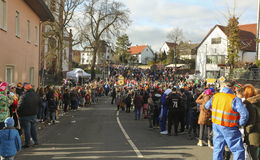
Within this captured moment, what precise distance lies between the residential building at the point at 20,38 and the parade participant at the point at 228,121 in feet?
35.4

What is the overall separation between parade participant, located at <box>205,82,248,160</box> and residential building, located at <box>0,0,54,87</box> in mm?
10805

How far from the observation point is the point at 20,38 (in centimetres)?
1705

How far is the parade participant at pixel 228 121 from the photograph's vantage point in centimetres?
542

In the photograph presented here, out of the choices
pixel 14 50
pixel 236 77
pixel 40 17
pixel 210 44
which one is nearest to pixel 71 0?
pixel 40 17

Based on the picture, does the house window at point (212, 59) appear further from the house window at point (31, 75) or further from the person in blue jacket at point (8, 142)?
the person in blue jacket at point (8, 142)

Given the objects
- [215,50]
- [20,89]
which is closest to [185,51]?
[215,50]

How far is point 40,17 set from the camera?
22.8 m

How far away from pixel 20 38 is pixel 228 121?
14.5 meters

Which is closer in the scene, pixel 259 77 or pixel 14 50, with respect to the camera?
A: pixel 14 50

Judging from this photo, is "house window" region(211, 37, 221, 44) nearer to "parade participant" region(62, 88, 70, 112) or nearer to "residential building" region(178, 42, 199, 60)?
"residential building" region(178, 42, 199, 60)

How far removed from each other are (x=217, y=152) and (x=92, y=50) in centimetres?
4599

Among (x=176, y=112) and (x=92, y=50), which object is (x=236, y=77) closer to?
(x=176, y=112)

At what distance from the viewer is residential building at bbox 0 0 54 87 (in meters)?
14.2

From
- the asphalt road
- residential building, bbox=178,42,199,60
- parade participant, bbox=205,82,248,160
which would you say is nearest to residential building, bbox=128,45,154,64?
residential building, bbox=178,42,199,60
